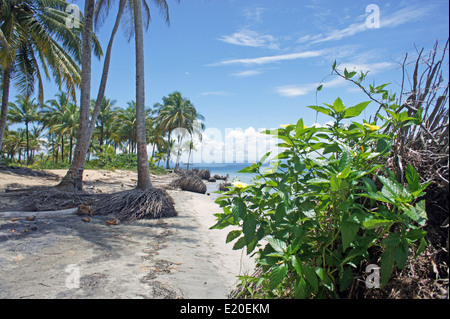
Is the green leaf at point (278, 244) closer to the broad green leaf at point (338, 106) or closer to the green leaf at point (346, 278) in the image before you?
the green leaf at point (346, 278)

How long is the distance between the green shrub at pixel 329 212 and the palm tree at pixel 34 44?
1388cm

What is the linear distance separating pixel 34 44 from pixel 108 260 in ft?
48.3

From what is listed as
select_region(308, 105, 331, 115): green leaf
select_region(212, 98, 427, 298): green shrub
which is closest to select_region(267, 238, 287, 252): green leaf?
select_region(212, 98, 427, 298): green shrub

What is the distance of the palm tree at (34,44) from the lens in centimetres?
1231

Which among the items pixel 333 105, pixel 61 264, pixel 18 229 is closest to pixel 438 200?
pixel 333 105

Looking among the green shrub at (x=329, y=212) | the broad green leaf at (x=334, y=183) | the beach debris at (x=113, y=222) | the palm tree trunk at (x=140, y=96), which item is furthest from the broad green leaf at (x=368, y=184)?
the palm tree trunk at (x=140, y=96)

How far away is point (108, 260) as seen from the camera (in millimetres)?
4035

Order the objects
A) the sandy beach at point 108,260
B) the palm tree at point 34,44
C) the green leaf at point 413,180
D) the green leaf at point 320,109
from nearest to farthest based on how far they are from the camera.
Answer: the green leaf at point 413,180
the green leaf at point 320,109
the sandy beach at point 108,260
the palm tree at point 34,44

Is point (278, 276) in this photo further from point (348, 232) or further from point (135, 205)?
point (135, 205)

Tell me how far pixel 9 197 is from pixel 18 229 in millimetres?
3688

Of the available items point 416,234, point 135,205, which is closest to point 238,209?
point 416,234

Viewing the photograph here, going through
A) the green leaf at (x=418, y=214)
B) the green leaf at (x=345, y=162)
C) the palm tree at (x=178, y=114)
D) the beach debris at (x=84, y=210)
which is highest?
the palm tree at (x=178, y=114)

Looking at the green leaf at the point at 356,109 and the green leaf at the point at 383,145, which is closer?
the green leaf at the point at 383,145

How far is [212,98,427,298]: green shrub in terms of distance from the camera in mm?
980
